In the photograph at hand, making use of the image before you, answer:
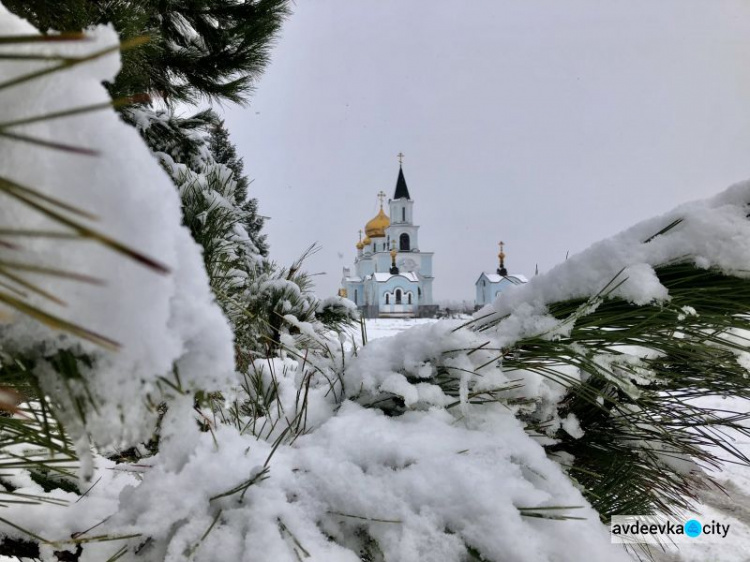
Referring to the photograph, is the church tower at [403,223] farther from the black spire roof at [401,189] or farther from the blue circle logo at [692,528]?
the blue circle logo at [692,528]

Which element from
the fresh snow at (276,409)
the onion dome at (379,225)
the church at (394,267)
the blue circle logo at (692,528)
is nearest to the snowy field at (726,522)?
the blue circle logo at (692,528)

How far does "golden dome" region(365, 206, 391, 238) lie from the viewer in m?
40.6

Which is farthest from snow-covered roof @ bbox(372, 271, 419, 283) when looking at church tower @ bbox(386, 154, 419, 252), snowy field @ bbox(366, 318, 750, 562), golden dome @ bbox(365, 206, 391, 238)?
snowy field @ bbox(366, 318, 750, 562)

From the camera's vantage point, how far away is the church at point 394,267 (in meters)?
33.5

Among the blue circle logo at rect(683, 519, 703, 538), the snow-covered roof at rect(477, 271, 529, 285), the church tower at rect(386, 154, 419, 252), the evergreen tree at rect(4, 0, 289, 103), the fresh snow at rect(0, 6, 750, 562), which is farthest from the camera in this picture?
the church tower at rect(386, 154, 419, 252)

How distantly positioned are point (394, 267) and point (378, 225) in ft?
25.0

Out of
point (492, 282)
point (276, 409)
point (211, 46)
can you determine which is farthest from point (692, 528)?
point (492, 282)

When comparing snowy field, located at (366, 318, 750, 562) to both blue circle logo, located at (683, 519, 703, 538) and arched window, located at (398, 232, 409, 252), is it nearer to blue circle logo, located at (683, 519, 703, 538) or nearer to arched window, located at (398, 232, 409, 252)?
blue circle logo, located at (683, 519, 703, 538)

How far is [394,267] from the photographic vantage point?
3484 centimetres

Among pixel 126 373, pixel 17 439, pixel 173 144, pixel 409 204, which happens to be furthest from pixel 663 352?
Answer: pixel 409 204

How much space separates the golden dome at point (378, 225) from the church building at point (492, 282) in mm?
10913

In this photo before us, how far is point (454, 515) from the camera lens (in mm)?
508

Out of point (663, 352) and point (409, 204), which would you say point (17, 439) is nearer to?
point (663, 352)

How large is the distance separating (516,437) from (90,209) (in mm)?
600
